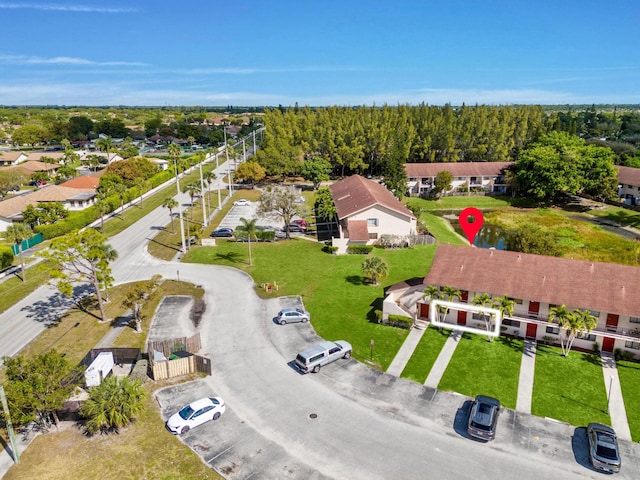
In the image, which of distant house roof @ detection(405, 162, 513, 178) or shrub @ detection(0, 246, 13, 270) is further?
distant house roof @ detection(405, 162, 513, 178)

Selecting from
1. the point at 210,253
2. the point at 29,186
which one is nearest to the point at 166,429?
the point at 210,253

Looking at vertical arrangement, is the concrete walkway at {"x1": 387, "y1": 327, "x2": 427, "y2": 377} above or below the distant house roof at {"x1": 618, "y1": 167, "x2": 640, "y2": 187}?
below

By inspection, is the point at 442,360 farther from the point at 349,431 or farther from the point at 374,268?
the point at 374,268

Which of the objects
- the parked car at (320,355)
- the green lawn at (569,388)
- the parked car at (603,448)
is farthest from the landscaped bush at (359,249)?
the parked car at (603,448)

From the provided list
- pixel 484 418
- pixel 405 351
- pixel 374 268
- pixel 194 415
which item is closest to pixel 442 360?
pixel 405 351

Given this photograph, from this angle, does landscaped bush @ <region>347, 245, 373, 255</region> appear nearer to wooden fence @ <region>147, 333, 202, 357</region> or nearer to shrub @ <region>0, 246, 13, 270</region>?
wooden fence @ <region>147, 333, 202, 357</region>

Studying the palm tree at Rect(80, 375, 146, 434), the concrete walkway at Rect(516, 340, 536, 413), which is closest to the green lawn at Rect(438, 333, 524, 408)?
the concrete walkway at Rect(516, 340, 536, 413)

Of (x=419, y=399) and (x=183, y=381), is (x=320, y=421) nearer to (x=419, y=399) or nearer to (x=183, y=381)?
(x=419, y=399)

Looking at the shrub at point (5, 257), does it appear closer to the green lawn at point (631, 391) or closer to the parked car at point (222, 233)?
the parked car at point (222, 233)
